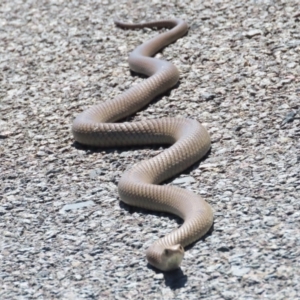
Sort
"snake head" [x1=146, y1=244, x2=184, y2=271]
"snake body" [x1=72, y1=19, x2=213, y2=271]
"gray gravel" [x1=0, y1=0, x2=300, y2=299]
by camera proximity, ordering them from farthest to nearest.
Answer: "snake body" [x1=72, y1=19, x2=213, y2=271] → "gray gravel" [x1=0, y1=0, x2=300, y2=299] → "snake head" [x1=146, y1=244, x2=184, y2=271]

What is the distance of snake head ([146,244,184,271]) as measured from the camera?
5551mm

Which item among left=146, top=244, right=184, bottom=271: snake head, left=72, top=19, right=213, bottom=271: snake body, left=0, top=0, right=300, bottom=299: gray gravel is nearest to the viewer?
left=146, top=244, right=184, bottom=271: snake head

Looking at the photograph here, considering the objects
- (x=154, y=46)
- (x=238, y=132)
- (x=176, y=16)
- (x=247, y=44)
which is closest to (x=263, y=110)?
(x=238, y=132)

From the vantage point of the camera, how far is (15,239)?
663 cm

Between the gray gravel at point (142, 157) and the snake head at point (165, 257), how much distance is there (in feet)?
0.23

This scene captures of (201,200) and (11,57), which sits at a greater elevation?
(201,200)

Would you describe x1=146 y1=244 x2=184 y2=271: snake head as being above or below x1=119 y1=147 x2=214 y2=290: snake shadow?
above

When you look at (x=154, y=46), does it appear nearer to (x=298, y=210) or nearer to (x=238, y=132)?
(x=238, y=132)

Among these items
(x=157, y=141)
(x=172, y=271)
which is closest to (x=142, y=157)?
(x=157, y=141)

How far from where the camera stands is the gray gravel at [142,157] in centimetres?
573

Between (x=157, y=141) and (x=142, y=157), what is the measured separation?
28 cm

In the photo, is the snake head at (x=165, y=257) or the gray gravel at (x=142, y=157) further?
the gray gravel at (x=142, y=157)

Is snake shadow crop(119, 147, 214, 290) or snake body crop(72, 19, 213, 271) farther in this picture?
snake body crop(72, 19, 213, 271)

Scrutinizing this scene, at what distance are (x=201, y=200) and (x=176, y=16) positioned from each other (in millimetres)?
5421
